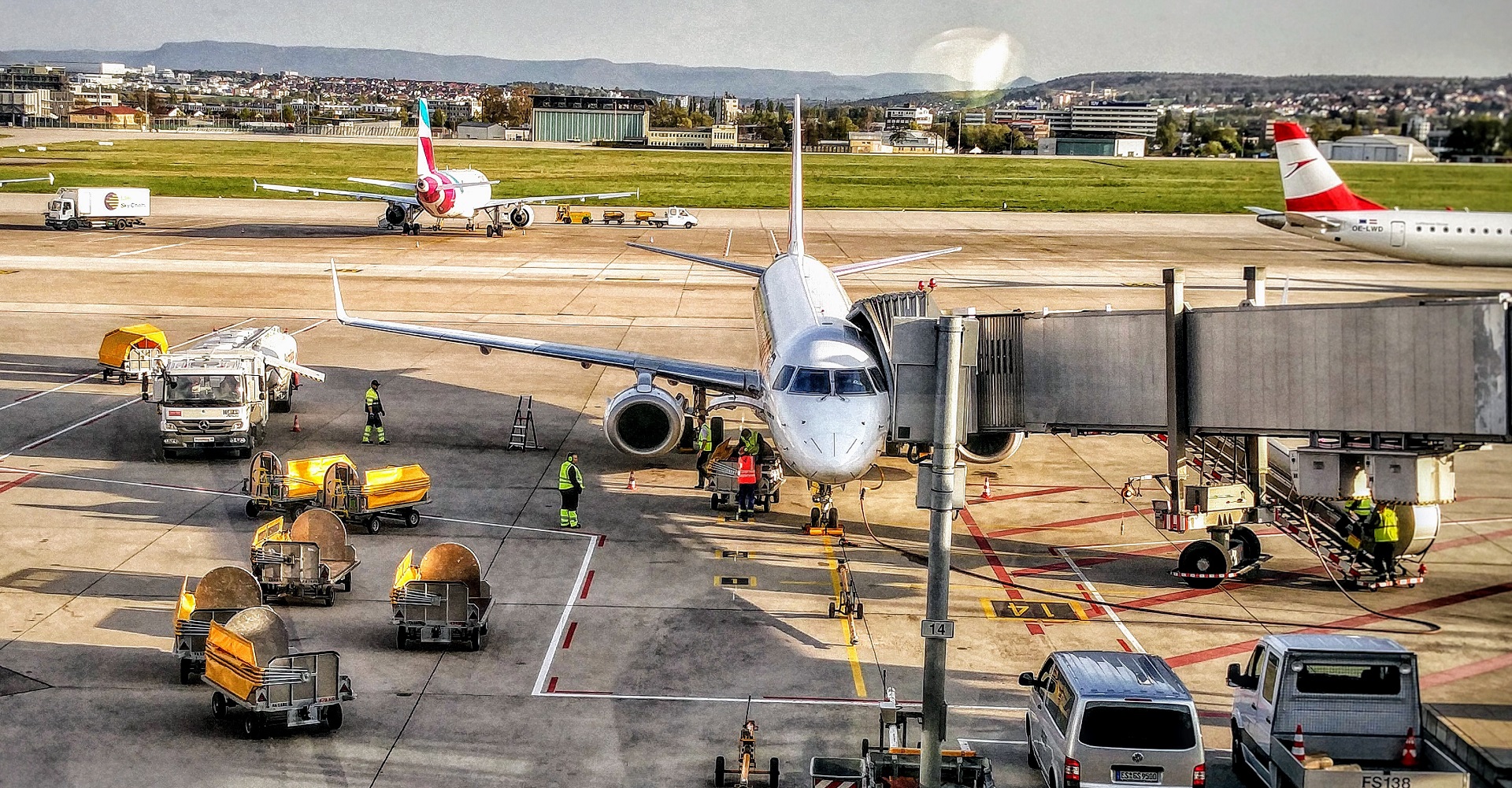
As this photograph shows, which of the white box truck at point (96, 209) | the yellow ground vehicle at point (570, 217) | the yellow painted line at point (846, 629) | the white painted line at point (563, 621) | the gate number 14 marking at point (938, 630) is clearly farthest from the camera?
the yellow ground vehicle at point (570, 217)

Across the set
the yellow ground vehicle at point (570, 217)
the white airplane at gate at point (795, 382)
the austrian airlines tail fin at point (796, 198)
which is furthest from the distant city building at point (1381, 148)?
the yellow ground vehicle at point (570, 217)

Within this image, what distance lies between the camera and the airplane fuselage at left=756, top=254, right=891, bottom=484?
25828mm

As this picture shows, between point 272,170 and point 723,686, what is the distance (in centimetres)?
14777

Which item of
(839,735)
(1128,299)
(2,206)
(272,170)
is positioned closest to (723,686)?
(839,735)

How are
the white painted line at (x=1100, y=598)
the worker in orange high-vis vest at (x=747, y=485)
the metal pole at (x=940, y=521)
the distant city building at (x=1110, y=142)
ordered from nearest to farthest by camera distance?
1. the metal pole at (x=940, y=521)
2. the white painted line at (x=1100, y=598)
3. the worker in orange high-vis vest at (x=747, y=485)
4. the distant city building at (x=1110, y=142)

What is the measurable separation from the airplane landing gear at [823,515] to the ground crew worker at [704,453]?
3.89 meters

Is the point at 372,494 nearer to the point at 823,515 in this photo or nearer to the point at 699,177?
the point at 823,515

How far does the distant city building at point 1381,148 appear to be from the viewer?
50.7 feet

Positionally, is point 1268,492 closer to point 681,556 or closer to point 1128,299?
point 681,556

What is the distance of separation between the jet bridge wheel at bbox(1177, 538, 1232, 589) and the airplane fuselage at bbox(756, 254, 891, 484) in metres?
6.72

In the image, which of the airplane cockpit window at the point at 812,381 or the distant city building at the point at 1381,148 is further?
the airplane cockpit window at the point at 812,381

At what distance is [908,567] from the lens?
28.1 metres

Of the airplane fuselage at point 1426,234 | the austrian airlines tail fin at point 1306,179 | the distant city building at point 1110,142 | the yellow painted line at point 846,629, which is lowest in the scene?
the yellow painted line at point 846,629

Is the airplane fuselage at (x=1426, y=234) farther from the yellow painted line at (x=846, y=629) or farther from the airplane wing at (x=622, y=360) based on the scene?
the airplane wing at (x=622, y=360)
